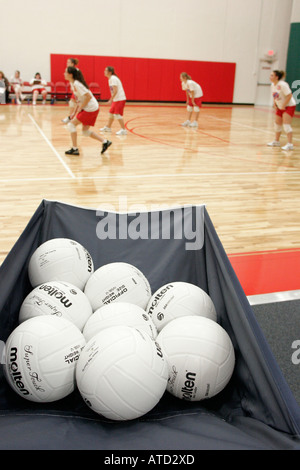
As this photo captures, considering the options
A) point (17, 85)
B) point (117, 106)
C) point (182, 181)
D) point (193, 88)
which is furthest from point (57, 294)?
point (17, 85)

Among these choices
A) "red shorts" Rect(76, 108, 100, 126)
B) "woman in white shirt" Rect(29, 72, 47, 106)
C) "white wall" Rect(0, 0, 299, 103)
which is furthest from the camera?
"white wall" Rect(0, 0, 299, 103)

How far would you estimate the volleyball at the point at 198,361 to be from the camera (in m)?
1.87

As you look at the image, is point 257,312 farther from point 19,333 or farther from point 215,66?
point 215,66

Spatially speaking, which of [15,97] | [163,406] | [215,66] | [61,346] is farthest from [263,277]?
[215,66]

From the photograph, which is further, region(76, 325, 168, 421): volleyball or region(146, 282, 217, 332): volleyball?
region(146, 282, 217, 332): volleyball

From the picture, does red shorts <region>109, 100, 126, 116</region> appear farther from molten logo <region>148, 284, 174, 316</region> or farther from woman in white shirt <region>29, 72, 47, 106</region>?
molten logo <region>148, 284, 174, 316</region>

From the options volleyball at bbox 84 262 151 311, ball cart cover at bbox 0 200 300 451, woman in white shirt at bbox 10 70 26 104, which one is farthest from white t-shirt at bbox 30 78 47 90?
volleyball at bbox 84 262 151 311

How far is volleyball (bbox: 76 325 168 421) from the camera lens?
164 cm

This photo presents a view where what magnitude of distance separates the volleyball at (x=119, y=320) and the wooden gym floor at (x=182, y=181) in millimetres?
1610

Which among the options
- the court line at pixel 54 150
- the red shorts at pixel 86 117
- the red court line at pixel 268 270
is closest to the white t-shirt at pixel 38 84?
the court line at pixel 54 150

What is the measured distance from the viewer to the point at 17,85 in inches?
622

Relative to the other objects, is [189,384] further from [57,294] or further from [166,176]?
[166,176]

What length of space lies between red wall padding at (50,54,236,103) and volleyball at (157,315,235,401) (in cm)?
1730

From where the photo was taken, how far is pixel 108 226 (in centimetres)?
282
